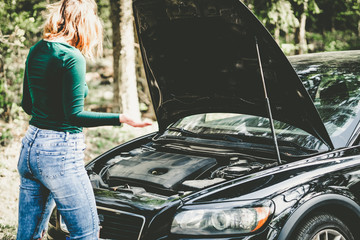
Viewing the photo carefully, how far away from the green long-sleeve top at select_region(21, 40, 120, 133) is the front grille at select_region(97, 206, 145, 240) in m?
0.71

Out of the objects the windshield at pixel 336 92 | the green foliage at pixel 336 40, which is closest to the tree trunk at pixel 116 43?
the windshield at pixel 336 92

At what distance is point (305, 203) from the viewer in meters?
2.55

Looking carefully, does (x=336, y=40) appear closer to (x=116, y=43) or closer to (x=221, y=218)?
(x=116, y=43)

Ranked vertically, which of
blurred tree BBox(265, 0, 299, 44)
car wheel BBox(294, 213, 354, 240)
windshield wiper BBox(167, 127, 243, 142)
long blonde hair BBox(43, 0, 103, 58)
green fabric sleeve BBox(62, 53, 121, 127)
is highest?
blurred tree BBox(265, 0, 299, 44)

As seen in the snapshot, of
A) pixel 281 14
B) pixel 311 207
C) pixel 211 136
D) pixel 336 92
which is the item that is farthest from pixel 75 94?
pixel 281 14

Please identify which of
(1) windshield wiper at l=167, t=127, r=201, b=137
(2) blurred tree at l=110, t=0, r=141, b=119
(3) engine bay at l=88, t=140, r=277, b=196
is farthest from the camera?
(2) blurred tree at l=110, t=0, r=141, b=119

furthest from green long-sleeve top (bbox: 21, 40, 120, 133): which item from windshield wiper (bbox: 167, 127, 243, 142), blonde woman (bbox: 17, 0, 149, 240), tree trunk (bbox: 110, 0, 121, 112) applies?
tree trunk (bbox: 110, 0, 121, 112)

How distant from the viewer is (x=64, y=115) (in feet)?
7.46

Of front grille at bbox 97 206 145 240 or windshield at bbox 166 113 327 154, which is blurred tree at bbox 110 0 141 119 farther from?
front grille at bbox 97 206 145 240

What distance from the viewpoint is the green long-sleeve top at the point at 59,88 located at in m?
2.20

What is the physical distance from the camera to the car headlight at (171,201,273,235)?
2.46 m

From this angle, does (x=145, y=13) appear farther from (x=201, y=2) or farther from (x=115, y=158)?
(x=115, y=158)

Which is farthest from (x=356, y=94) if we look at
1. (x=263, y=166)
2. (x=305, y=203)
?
(x=305, y=203)

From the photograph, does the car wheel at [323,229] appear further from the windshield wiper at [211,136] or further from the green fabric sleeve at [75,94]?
the green fabric sleeve at [75,94]
